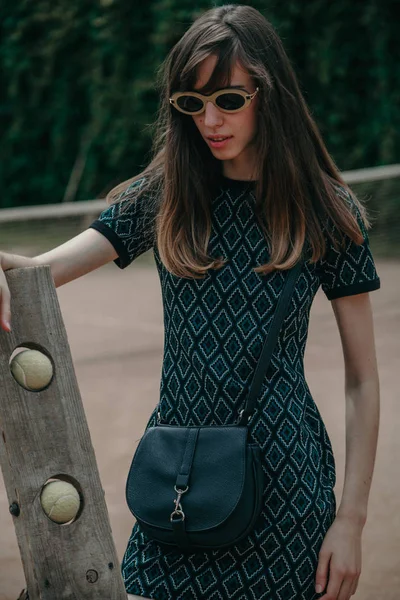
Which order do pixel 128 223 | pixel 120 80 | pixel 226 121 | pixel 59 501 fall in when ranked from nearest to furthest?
pixel 59 501
pixel 226 121
pixel 128 223
pixel 120 80

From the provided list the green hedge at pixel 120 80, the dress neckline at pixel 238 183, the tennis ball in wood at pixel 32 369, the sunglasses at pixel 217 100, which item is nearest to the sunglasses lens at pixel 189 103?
the sunglasses at pixel 217 100

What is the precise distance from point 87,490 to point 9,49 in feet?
33.5

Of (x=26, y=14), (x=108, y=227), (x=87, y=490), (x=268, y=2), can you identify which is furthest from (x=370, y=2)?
(x=87, y=490)

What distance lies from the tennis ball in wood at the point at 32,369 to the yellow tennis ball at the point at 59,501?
5.8 inches

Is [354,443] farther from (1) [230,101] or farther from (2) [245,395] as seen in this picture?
(1) [230,101]

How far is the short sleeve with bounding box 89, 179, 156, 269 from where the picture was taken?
208 centimetres

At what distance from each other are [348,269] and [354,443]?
33 cm

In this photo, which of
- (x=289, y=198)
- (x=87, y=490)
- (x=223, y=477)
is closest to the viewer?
(x=87, y=490)

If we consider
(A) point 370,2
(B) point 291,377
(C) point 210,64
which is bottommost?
(B) point 291,377

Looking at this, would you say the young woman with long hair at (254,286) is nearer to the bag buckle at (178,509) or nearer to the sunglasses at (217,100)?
the sunglasses at (217,100)

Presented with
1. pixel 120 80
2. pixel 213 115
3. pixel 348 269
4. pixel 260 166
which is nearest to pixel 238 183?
pixel 260 166

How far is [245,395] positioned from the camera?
6.23ft

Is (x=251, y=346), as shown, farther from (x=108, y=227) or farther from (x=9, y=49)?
(x=9, y=49)

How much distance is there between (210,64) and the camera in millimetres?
1944
